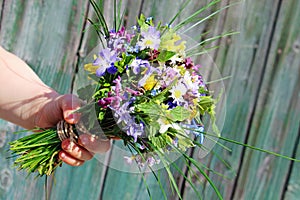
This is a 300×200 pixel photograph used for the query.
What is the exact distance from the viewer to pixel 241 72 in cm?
192

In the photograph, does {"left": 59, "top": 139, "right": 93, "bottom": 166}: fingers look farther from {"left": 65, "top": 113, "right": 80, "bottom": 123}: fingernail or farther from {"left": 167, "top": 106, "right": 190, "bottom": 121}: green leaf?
{"left": 167, "top": 106, "right": 190, "bottom": 121}: green leaf

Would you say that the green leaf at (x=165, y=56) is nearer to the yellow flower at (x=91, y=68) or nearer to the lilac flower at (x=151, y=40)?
the lilac flower at (x=151, y=40)

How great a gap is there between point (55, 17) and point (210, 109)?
1.09 metres

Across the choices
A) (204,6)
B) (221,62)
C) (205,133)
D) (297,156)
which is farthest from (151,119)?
(297,156)

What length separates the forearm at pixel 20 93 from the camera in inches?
51.5

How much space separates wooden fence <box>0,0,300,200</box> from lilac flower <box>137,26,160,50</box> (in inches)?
33.8

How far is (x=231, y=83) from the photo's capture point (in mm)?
1926

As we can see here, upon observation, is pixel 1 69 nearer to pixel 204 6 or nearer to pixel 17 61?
pixel 17 61

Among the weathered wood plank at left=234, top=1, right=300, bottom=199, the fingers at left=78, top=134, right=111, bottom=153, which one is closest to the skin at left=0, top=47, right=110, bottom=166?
the fingers at left=78, top=134, right=111, bottom=153

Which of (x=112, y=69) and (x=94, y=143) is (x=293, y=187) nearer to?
(x=94, y=143)

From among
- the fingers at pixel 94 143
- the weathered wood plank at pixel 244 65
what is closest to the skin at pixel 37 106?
the fingers at pixel 94 143

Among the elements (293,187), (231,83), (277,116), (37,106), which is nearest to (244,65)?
(231,83)

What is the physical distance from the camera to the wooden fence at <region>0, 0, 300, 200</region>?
1.90m

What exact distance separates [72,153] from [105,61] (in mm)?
272
